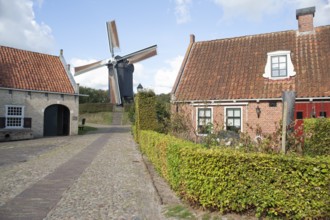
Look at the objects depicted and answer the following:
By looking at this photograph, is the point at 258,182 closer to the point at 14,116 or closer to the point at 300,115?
the point at 300,115

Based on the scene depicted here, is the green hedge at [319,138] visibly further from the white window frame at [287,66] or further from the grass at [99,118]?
the grass at [99,118]

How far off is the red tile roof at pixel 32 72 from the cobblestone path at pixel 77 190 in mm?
12028

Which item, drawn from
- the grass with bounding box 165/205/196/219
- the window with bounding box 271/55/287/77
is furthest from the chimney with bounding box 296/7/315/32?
the grass with bounding box 165/205/196/219

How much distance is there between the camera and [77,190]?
6.72m

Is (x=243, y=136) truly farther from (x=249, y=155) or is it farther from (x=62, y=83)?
(x=62, y=83)

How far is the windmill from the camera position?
1188 inches

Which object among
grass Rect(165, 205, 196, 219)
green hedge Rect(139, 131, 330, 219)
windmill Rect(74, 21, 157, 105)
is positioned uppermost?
windmill Rect(74, 21, 157, 105)

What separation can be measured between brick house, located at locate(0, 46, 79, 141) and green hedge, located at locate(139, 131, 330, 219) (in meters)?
18.4

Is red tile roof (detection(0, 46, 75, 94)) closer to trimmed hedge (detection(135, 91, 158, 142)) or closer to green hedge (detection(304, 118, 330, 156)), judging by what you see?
trimmed hedge (detection(135, 91, 158, 142))

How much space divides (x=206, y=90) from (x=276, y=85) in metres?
4.06

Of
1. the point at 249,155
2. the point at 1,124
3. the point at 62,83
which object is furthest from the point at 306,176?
the point at 62,83

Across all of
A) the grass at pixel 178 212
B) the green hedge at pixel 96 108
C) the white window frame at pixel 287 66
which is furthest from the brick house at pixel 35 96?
the green hedge at pixel 96 108

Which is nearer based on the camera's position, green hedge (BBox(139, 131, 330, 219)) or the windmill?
green hedge (BBox(139, 131, 330, 219))

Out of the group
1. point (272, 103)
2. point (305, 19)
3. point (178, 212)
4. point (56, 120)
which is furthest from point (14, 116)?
point (305, 19)
